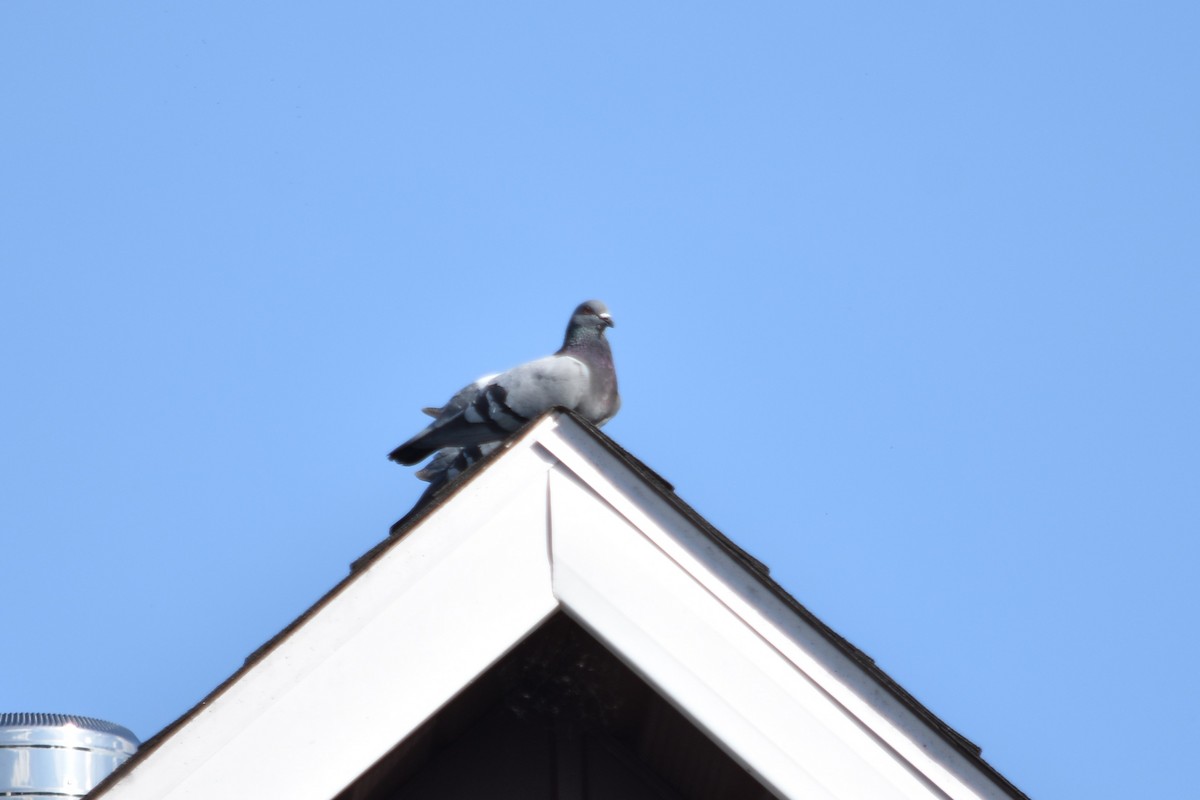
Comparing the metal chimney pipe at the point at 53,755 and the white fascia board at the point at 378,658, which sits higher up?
the metal chimney pipe at the point at 53,755

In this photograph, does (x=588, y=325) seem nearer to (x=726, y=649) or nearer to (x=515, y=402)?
(x=515, y=402)

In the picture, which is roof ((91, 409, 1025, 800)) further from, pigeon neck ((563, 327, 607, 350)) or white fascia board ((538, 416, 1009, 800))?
pigeon neck ((563, 327, 607, 350))

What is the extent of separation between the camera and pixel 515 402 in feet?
18.0

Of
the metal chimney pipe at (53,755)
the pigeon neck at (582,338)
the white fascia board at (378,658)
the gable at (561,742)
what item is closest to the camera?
the white fascia board at (378,658)

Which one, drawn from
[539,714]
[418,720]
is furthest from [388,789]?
[418,720]

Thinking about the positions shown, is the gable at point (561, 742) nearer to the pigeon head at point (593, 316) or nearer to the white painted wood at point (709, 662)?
the white painted wood at point (709, 662)

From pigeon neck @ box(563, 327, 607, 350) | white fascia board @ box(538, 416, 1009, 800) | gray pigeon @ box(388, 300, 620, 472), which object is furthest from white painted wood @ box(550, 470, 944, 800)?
pigeon neck @ box(563, 327, 607, 350)

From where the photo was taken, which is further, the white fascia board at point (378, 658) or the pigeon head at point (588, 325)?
the pigeon head at point (588, 325)

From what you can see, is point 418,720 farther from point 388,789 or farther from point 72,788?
point 72,788

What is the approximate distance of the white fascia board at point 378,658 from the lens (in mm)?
2594

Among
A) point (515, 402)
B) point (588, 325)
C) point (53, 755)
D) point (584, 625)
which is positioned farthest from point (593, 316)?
point (584, 625)

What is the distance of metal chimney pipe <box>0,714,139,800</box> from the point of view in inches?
200

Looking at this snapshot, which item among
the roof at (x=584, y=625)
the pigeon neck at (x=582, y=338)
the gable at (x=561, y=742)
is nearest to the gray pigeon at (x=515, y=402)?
the pigeon neck at (x=582, y=338)

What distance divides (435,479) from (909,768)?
353cm
